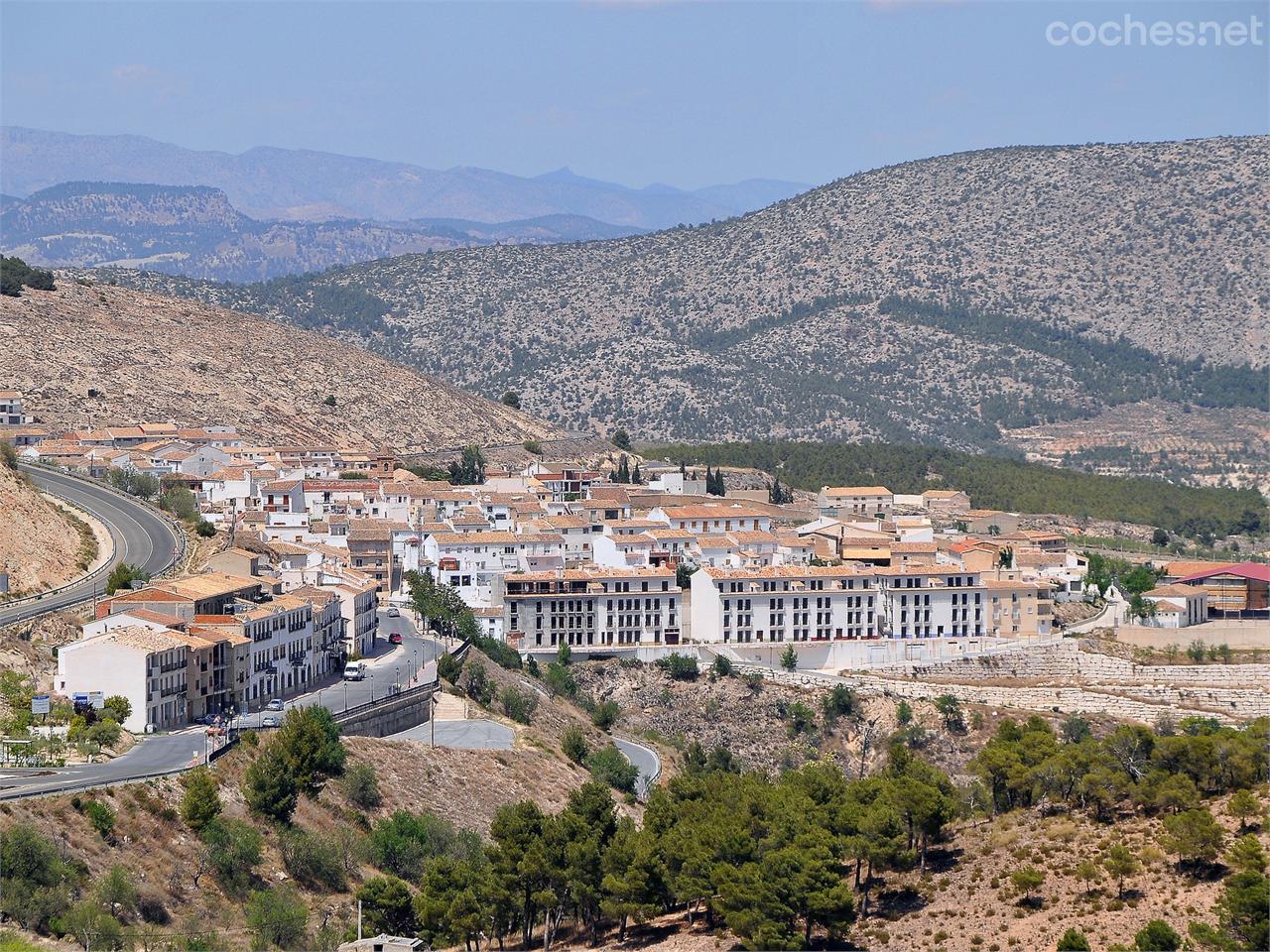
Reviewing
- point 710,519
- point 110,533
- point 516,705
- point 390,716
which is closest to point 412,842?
point 390,716

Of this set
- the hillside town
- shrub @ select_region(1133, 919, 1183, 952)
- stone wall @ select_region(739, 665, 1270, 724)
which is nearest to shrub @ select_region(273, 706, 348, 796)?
the hillside town

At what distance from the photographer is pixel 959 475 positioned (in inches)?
5059

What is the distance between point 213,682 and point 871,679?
28.9 metres

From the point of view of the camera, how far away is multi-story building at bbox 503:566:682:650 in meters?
71.5

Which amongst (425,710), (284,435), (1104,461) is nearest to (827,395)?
(1104,461)

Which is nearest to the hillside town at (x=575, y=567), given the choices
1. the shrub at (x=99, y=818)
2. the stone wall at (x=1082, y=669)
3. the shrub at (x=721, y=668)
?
the stone wall at (x=1082, y=669)

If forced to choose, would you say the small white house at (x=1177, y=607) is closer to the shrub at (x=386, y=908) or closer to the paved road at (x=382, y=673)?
the paved road at (x=382, y=673)

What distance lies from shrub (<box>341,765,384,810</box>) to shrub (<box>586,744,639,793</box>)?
26.1 ft

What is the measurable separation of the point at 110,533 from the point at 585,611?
15994 mm

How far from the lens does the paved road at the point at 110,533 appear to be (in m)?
54.8

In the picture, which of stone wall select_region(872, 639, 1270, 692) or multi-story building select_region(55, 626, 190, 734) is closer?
multi-story building select_region(55, 626, 190, 734)

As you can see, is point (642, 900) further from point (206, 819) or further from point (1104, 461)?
point (1104, 461)

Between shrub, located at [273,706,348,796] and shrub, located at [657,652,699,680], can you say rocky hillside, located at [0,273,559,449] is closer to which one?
shrub, located at [657,652,699,680]

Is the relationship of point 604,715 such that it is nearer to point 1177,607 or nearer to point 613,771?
point 613,771
